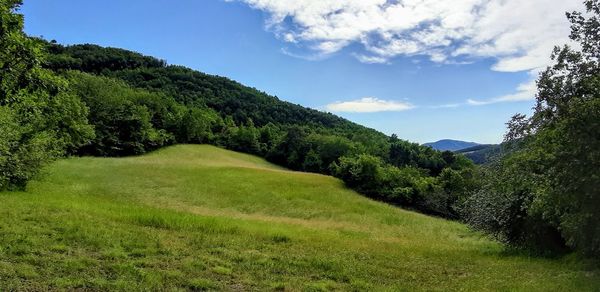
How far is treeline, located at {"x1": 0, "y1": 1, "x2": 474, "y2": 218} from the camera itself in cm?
1392

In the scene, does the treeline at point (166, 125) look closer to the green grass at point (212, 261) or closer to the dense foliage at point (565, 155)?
the green grass at point (212, 261)

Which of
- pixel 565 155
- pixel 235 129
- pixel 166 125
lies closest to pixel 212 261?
pixel 565 155

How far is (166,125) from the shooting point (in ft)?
322

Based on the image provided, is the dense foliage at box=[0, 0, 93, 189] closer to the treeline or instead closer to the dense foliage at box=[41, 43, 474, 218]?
the treeline

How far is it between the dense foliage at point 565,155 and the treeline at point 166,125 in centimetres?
→ 656

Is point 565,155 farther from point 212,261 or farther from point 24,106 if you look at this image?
point 24,106

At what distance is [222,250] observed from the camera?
14.3 metres

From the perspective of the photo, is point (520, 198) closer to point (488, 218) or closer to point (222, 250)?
point (488, 218)

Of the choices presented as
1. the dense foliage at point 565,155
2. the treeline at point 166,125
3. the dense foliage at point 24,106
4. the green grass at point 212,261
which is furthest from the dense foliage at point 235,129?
the green grass at point 212,261

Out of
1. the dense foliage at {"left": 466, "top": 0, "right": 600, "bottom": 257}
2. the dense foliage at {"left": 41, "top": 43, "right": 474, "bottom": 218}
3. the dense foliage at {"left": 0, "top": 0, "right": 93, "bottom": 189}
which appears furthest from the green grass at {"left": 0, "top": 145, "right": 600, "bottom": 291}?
the dense foliage at {"left": 41, "top": 43, "right": 474, "bottom": 218}

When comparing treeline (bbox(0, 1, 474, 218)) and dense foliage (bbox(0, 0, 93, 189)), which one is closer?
dense foliage (bbox(0, 0, 93, 189))

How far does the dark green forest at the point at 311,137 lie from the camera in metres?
12.1

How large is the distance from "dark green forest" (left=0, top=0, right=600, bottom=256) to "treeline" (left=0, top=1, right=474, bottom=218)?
0.10m

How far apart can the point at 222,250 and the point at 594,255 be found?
509 inches
